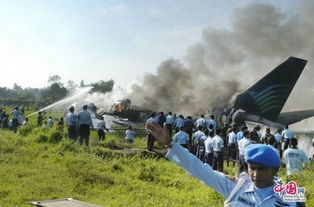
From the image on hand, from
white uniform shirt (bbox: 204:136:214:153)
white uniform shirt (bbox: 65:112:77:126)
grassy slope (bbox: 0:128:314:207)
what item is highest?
white uniform shirt (bbox: 65:112:77:126)

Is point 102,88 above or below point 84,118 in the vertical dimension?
above

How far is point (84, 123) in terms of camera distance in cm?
1554

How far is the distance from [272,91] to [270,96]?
0.40 m

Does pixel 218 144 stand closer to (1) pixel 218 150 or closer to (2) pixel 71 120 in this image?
(1) pixel 218 150

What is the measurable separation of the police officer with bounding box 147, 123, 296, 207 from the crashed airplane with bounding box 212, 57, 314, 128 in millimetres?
23765

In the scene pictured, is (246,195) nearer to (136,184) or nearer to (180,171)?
(136,184)

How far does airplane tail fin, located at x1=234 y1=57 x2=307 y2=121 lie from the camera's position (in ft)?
90.5

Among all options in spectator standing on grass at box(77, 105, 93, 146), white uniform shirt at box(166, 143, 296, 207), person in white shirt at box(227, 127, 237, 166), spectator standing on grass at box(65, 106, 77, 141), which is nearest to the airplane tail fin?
person in white shirt at box(227, 127, 237, 166)

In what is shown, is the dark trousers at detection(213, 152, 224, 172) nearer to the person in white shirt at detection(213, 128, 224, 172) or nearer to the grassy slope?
the person in white shirt at detection(213, 128, 224, 172)

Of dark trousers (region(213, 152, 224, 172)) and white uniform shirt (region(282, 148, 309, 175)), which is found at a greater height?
white uniform shirt (region(282, 148, 309, 175))

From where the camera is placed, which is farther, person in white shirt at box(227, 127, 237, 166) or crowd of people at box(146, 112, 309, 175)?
person in white shirt at box(227, 127, 237, 166)

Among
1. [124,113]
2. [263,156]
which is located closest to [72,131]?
[124,113]

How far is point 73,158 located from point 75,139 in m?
4.28

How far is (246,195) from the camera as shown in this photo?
2611 millimetres
